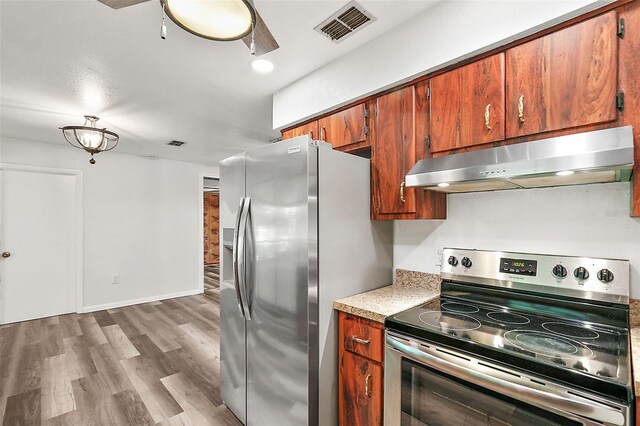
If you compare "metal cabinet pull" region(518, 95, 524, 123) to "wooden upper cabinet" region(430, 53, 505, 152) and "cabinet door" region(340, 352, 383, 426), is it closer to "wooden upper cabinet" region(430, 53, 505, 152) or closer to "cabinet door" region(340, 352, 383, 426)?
"wooden upper cabinet" region(430, 53, 505, 152)

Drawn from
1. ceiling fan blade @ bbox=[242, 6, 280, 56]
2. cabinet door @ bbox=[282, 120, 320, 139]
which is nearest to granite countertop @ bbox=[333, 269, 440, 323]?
cabinet door @ bbox=[282, 120, 320, 139]

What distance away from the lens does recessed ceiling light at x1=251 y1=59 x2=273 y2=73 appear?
2.19 m

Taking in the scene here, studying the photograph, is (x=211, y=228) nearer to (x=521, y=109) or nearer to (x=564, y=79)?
(x=521, y=109)

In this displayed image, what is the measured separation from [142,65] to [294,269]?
190 centimetres

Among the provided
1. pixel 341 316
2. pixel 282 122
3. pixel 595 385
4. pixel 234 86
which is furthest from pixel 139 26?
pixel 595 385

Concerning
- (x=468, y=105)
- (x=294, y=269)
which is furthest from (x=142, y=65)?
(x=468, y=105)

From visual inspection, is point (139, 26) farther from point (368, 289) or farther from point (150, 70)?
point (368, 289)

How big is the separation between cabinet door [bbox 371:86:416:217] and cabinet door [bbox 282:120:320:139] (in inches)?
23.0

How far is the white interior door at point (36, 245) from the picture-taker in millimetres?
4105

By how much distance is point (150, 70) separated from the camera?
232cm

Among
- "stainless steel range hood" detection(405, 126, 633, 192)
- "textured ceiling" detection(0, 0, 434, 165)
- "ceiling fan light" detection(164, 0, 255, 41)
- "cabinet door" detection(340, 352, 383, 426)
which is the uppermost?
"textured ceiling" detection(0, 0, 434, 165)

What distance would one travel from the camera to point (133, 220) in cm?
512

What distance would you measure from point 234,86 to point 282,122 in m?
0.49

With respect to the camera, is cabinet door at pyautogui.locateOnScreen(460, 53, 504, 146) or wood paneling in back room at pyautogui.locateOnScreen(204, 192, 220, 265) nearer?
cabinet door at pyautogui.locateOnScreen(460, 53, 504, 146)
